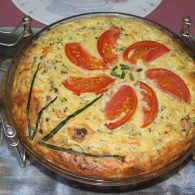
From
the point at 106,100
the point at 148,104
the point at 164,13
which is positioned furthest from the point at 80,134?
the point at 164,13

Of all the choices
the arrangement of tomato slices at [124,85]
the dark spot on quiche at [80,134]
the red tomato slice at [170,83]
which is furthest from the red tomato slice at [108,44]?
the dark spot on quiche at [80,134]

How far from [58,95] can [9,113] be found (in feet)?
0.61

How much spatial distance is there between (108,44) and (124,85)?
0.20 meters

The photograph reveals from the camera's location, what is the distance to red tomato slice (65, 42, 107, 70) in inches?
59.3

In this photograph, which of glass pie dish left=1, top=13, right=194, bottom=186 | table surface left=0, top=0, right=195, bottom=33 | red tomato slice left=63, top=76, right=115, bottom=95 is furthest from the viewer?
table surface left=0, top=0, right=195, bottom=33

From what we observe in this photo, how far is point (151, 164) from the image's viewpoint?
53.6 inches

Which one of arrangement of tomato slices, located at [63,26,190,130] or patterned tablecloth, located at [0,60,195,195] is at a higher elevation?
arrangement of tomato slices, located at [63,26,190,130]

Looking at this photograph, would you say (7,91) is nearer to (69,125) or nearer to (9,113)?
(9,113)

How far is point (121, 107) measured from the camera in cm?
139

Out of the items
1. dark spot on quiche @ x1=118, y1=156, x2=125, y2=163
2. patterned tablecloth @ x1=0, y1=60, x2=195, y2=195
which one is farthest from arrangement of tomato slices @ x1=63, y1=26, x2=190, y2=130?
patterned tablecloth @ x1=0, y1=60, x2=195, y2=195

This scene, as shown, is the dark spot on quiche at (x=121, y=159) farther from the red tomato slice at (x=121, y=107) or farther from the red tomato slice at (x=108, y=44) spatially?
the red tomato slice at (x=108, y=44)

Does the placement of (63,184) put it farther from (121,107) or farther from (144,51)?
(144,51)

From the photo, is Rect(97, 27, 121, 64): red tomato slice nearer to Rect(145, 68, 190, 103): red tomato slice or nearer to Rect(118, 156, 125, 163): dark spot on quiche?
Rect(145, 68, 190, 103): red tomato slice

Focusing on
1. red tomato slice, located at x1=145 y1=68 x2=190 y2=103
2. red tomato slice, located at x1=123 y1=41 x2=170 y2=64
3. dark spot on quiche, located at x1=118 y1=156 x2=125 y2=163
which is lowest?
dark spot on quiche, located at x1=118 y1=156 x2=125 y2=163
